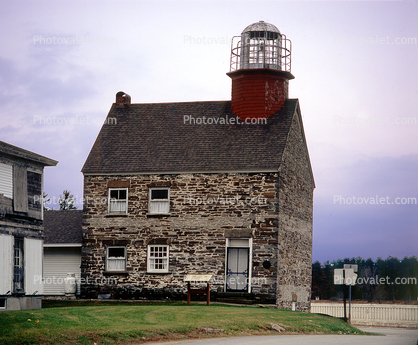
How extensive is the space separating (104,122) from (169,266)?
8387mm

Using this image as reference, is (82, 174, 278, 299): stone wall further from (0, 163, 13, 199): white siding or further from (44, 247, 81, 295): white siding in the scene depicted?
(0, 163, 13, 199): white siding

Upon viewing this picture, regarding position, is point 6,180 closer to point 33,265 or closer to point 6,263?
point 6,263

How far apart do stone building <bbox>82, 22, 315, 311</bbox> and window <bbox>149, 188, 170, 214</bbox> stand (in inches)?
1.8

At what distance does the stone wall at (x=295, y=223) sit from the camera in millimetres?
26906

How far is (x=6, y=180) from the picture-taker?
21.2 meters

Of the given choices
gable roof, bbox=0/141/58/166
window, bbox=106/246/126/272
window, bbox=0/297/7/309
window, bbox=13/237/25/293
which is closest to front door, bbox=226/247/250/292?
window, bbox=106/246/126/272

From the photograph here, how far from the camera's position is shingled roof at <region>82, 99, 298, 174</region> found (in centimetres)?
2741

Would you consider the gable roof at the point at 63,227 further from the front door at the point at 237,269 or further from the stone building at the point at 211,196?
the front door at the point at 237,269

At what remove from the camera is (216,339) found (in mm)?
15727

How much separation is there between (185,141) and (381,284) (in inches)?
2460

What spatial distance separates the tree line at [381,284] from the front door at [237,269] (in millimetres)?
54644

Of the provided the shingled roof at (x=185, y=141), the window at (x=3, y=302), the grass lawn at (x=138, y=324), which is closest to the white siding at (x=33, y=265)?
the window at (x=3, y=302)

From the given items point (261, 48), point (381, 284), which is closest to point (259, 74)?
point (261, 48)

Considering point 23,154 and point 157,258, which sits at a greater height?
point 23,154
